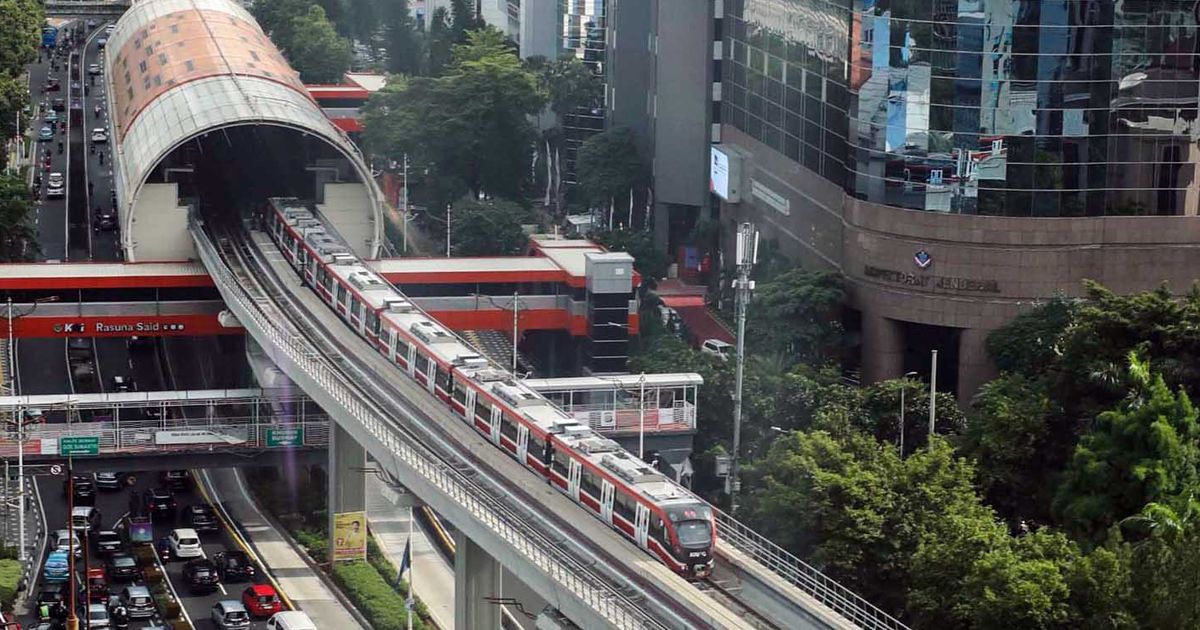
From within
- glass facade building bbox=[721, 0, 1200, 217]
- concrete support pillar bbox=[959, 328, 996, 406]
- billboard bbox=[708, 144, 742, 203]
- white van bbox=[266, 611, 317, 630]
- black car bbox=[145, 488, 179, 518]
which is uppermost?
glass facade building bbox=[721, 0, 1200, 217]

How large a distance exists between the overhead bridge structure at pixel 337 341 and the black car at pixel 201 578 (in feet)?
20.9

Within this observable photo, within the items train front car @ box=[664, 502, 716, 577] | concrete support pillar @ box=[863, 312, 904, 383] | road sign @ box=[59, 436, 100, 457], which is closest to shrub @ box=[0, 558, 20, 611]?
road sign @ box=[59, 436, 100, 457]

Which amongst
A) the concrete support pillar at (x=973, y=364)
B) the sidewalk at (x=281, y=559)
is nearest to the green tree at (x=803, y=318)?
the concrete support pillar at (x=973, y=364)

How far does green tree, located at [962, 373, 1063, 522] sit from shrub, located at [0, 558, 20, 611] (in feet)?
114

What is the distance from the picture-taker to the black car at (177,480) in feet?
337

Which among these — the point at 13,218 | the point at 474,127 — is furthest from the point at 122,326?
the point at 474,127

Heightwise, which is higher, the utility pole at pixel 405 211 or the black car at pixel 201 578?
the utility pole at pixel 405 211

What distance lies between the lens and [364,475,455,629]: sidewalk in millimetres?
86062

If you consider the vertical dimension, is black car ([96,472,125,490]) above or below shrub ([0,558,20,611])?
below

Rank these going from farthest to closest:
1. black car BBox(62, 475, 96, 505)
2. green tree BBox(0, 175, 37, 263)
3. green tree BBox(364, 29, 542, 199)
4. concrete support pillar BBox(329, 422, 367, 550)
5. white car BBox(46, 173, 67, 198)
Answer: white car BBox(46, 173, 67, 198) → green tree BBox(364, 29, 542, 199) → green tree BBox(0, 175, 37, 263) → black car BBox(62, 475, 96, 505) → concrete support pillar BBox(329, 422, 367, 550)

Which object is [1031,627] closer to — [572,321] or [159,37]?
[572,321]

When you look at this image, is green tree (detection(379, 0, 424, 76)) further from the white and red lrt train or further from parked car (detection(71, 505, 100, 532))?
parked car (detection(71, 505, 100, 532))

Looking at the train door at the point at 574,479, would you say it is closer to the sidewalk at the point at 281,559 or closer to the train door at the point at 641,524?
the train door at the point at 641,524

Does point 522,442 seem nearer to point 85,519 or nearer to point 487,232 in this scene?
point 85,519
